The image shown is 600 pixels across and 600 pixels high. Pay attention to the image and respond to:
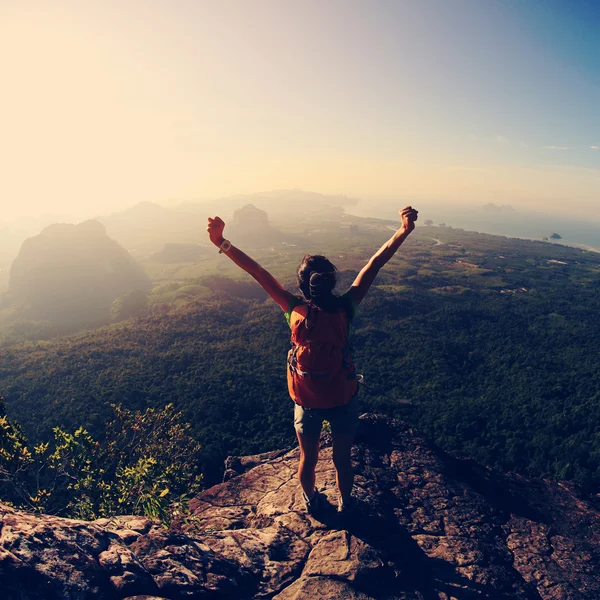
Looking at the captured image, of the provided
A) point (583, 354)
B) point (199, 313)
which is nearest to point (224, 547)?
point (583, 354)

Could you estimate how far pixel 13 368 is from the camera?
179ft

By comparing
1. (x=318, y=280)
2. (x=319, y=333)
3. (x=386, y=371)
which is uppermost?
(x=318, y=280)

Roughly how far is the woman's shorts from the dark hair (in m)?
1.81

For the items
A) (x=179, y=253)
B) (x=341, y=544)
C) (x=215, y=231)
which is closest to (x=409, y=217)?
(x=215, y=231)

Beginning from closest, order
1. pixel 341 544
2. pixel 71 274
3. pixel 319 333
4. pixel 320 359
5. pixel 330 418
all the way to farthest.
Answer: pixel 319 333 → pixel 320 359 → pixel 330 418 → pixel 341 544 → pixel 71 274

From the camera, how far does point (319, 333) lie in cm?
521

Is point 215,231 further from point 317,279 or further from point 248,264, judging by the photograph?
point 317,279

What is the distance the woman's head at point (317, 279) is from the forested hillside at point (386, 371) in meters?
15.8

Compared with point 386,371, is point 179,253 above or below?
above

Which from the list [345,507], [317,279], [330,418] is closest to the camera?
[317,279]

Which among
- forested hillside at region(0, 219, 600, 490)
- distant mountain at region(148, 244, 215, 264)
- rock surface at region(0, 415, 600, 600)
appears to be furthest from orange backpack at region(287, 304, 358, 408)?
distant mountain at region(148, 244, 215, 264)

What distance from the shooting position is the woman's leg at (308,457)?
6164 millimetres

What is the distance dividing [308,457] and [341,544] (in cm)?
189

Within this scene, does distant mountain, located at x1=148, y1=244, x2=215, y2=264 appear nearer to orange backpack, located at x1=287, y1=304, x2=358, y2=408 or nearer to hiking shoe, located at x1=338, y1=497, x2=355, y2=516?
hiking shoe, located at x1=338, y1=497, x2=355, y2=516
